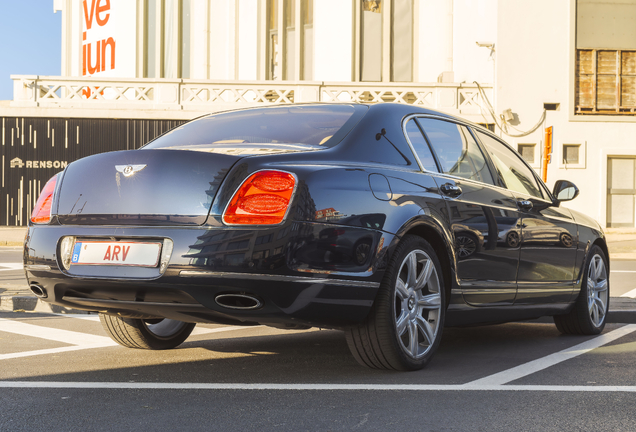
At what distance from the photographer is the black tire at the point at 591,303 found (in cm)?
616

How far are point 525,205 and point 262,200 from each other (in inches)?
96.4

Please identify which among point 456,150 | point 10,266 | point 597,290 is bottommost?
point 10,266

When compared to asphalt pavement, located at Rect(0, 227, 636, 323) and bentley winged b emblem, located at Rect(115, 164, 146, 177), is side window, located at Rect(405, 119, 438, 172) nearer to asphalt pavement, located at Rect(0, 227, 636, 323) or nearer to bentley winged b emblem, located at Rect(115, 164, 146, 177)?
bentley winged b emblem, located at Rect(115, 164, 146, 177)

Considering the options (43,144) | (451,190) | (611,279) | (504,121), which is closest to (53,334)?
(451,190)

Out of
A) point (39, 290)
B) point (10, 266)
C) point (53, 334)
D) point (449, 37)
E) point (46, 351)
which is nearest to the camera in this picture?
point (39, 290)

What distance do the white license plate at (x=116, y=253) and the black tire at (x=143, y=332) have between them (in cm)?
128

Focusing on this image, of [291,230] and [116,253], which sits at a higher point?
[291,230]

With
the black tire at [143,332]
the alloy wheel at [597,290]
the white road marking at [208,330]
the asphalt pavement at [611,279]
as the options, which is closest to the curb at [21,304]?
the asphalt pavement at [611,279]

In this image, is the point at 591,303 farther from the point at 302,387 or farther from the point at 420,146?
the point at 302,387

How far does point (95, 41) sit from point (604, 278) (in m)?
25.0

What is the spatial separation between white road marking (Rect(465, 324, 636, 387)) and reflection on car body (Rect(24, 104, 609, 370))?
398 mm

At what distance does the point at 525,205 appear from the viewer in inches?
216

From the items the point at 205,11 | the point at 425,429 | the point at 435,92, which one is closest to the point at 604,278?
the point at 425,429

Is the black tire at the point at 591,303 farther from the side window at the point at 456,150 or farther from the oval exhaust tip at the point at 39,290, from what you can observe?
the oval exhaust tip at the point at 39,290
